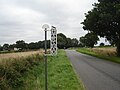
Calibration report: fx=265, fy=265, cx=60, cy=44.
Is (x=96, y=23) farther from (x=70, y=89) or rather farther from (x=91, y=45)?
(x=91, y=45)

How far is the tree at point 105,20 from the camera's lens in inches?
1590

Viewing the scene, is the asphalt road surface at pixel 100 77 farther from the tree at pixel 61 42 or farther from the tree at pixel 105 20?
the tree at pixel 61 42

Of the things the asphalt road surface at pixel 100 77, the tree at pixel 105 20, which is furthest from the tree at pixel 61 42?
the asphalt road surface at pixel 100 77

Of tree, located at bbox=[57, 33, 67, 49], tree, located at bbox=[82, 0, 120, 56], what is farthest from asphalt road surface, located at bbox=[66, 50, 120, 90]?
tree, located at bbox=[57, 33, 67, 49]

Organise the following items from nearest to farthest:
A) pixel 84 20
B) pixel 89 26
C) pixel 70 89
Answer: pixel 70 89 → pixel 89 26 → pixel 84 20

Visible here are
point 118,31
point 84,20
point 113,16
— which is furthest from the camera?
point 84,20

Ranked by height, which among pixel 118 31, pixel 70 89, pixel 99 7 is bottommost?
pixel 70 89

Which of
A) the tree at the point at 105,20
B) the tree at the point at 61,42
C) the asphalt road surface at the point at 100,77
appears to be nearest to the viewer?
the asphalt road surface at the point at 100,77

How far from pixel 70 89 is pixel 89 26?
1407 inches

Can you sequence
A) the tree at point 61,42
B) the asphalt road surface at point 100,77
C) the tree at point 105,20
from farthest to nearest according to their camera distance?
the tree at point 61,42, the tree at point 105,20, the asphalt road surface at point 100,77

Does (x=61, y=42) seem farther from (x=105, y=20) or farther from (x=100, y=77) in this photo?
(x=100, y=77)

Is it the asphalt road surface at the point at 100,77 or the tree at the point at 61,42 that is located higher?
the tree at the point at 61,42

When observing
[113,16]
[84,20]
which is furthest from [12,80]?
[84,20]

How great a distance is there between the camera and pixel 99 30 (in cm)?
4594
